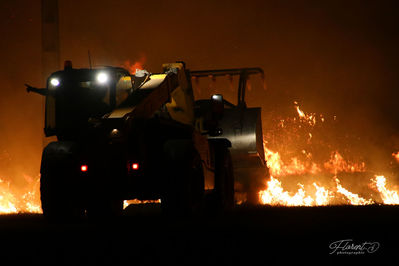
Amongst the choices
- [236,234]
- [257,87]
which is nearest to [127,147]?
[236,234]

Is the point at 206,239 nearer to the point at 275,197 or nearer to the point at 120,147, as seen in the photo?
the point at 120,147

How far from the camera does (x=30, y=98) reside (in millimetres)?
33469

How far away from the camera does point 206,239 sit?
9.06m

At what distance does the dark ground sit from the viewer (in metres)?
7.52

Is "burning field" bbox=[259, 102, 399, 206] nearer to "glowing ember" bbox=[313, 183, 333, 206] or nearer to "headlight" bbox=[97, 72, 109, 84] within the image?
"glowing ember" bbox=[313, 183, 333, 206]

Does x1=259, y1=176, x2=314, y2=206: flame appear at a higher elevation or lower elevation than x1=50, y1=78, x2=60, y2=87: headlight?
lower

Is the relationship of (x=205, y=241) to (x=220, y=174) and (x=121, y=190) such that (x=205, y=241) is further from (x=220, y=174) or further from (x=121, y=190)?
(x=220, y=174)

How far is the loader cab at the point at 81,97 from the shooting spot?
505 inches

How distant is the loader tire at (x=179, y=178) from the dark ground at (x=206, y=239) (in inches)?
8.5

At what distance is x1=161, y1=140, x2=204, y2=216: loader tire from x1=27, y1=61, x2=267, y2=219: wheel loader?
0.7 inches

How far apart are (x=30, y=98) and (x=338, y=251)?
27.5 m

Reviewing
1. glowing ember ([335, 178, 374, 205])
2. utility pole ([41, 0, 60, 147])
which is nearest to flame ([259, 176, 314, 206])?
glowing ember ([335, 178, 374, 205])

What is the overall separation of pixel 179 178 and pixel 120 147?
1.10 meters

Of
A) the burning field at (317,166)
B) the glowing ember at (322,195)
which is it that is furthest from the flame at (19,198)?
the glowing ember at (322,195)
